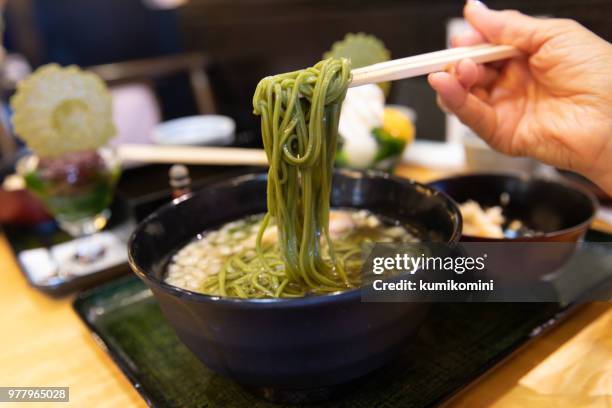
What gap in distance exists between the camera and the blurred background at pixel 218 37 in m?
2.74

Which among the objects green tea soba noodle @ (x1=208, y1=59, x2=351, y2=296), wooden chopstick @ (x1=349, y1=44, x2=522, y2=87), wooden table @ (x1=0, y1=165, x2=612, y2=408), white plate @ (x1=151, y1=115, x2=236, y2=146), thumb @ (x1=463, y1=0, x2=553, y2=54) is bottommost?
wooden table @ (x1=0, y1=165, x2=612, y2=408)

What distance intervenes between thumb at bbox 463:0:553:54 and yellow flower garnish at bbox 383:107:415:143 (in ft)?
2.24

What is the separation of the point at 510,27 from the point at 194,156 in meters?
1.23

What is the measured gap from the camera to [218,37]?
4.43 metres

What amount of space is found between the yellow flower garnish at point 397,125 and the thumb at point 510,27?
2.24ft

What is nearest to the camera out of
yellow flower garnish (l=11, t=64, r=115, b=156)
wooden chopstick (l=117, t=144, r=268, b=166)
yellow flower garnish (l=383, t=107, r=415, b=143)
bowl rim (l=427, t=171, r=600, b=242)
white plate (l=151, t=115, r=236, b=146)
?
bowl rim (l=427, t=171, r=600, b=242)

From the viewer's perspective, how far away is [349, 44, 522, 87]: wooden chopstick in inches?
43.1

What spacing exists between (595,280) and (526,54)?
2.13 feet

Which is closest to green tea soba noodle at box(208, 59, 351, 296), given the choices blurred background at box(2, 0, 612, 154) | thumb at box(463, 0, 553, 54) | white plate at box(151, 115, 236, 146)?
thumb at box(463, 0, 553, 54)

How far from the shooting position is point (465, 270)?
1.06m

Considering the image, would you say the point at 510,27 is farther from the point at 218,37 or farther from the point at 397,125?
the point at 218,37

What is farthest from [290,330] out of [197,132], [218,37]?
A: [218,37]

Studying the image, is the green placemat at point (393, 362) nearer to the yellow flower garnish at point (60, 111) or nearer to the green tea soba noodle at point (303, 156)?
the green tea soba noodle at point (303, 156)

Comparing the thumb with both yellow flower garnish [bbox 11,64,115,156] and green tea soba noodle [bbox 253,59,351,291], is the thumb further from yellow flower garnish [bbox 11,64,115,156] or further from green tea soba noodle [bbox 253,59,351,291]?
yellow flower garnish [bbox 11,64,115,156]
